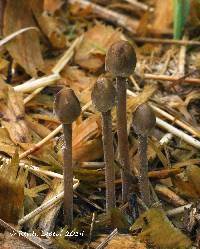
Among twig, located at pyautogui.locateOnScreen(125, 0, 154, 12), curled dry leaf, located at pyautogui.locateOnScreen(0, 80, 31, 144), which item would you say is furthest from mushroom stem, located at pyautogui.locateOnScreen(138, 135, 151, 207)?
twig, located at pyautogui.locateOnScreen(125, 0, 154, 12)

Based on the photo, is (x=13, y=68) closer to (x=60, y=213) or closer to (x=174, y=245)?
(x=60, y=213)

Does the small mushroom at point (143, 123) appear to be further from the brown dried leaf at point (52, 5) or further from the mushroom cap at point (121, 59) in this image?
the brown dried leaf at point (52, 5)

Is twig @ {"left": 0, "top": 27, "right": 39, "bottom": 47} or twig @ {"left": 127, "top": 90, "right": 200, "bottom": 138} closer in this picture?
twig @ {"left": 127, "top": 90, "right": 200, "bottom": 138}

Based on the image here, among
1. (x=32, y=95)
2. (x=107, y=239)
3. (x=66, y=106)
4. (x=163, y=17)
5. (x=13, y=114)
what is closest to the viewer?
(x=66, y=106)

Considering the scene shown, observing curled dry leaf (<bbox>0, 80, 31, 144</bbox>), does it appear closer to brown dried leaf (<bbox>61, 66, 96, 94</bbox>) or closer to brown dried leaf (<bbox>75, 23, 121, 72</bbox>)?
brown dried leaf (<bbox>61, 66, 96, 94</bbox>)

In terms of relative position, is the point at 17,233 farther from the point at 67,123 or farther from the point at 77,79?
the point at 77,79

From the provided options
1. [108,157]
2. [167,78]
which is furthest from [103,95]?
[167,78]
